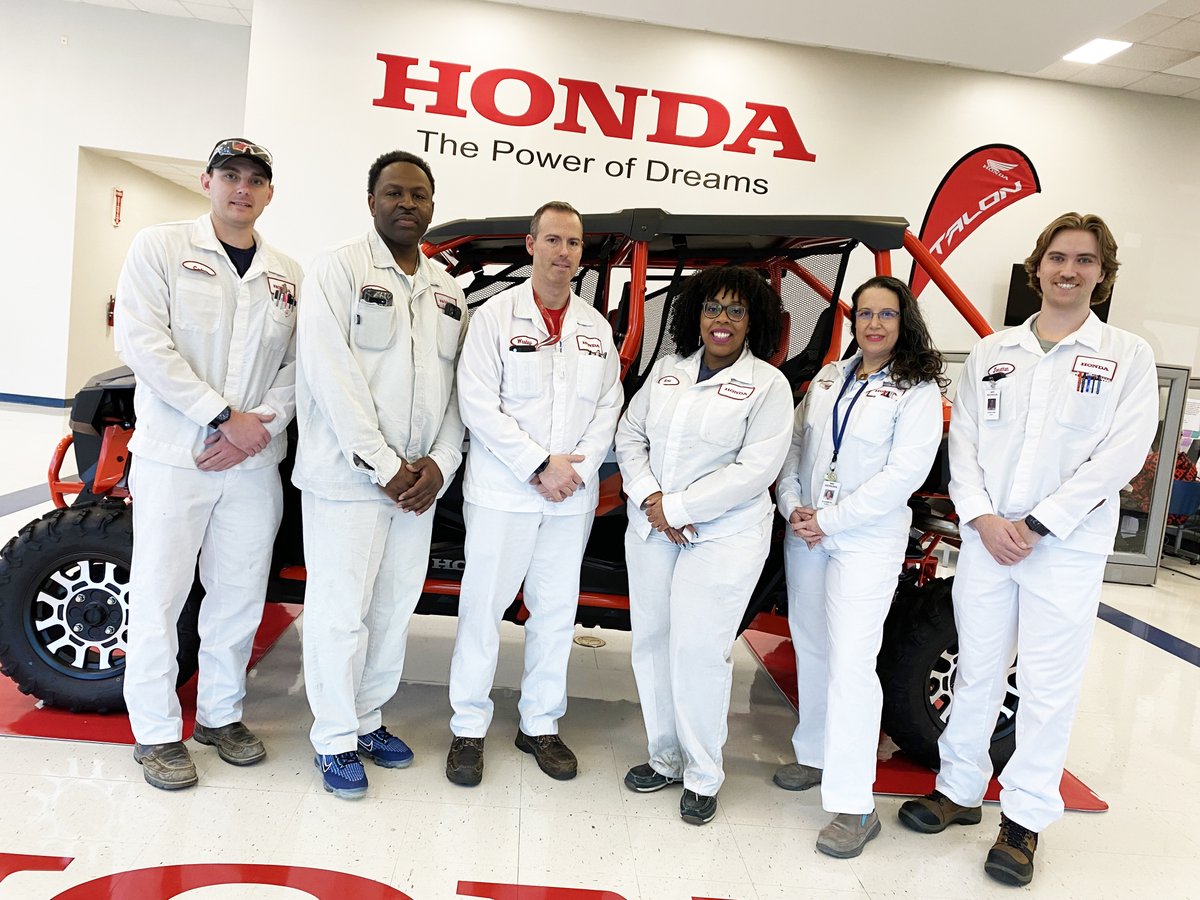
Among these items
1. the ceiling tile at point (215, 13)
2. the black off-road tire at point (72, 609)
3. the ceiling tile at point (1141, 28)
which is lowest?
the black off-road tire at point (72, 609)

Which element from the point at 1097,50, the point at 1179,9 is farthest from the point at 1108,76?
the point at 1179,9

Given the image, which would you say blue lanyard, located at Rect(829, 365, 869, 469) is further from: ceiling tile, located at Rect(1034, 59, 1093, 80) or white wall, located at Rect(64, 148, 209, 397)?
white wall, located at Rect(64, 148, 209, 397)

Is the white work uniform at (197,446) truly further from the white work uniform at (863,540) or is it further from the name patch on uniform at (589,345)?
the white work uniform at (863,540)

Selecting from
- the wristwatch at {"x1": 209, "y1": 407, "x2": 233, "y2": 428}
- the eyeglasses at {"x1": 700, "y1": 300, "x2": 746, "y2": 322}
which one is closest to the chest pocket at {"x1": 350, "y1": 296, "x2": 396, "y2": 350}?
the wristwatch at {"x1": 209, "y1": 407, "x2": 233, "y2": 428}

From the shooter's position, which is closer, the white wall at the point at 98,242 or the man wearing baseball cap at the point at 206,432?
the man wearing baseball cap at the point at 206,432

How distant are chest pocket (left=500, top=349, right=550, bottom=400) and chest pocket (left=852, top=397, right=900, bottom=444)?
0.97m

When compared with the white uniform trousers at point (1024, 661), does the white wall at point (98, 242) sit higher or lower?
higher

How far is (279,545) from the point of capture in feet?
9.88

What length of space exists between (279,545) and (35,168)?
366 inches

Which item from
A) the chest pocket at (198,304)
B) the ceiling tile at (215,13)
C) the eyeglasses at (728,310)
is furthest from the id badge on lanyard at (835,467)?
the ceiling tile at (215,13)

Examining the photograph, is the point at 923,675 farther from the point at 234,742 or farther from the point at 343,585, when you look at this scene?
the point at 234,742

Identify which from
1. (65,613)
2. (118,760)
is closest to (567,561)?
(118,760)

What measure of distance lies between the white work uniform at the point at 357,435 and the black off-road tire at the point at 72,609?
62cm

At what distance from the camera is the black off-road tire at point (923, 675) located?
113 inches
